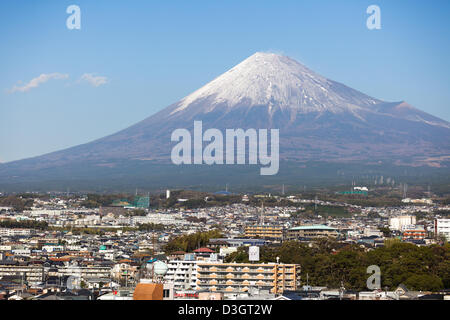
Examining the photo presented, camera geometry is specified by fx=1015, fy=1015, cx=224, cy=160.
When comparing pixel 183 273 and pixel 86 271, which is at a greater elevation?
pixel 183 273

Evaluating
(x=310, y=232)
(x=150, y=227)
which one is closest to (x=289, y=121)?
(x=150, y=227)

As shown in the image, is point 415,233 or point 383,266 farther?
point 415,233

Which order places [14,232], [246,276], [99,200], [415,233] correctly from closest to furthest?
[246,276] → [415,233] → [14,232] → [99,200]

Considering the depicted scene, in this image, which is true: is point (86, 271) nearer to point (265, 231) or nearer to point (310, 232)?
point (265, 231)

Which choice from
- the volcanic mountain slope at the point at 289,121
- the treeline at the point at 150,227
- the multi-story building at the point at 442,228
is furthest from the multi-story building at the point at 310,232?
the volcanic mountain slope at the point at 289,121

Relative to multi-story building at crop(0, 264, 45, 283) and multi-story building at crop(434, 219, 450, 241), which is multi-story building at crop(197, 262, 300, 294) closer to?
multi-story building at crop(0, 264, 45, 283)

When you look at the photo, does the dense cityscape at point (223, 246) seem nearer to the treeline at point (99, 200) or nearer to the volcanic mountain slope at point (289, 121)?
the treeline at point (99, 200)

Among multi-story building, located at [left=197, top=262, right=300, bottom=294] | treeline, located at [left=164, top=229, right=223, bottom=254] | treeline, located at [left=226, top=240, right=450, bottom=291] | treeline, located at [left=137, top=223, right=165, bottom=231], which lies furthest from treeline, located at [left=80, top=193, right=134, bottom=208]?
multi-story building, located at [left=197, top=262, right=300, bottom=294]
